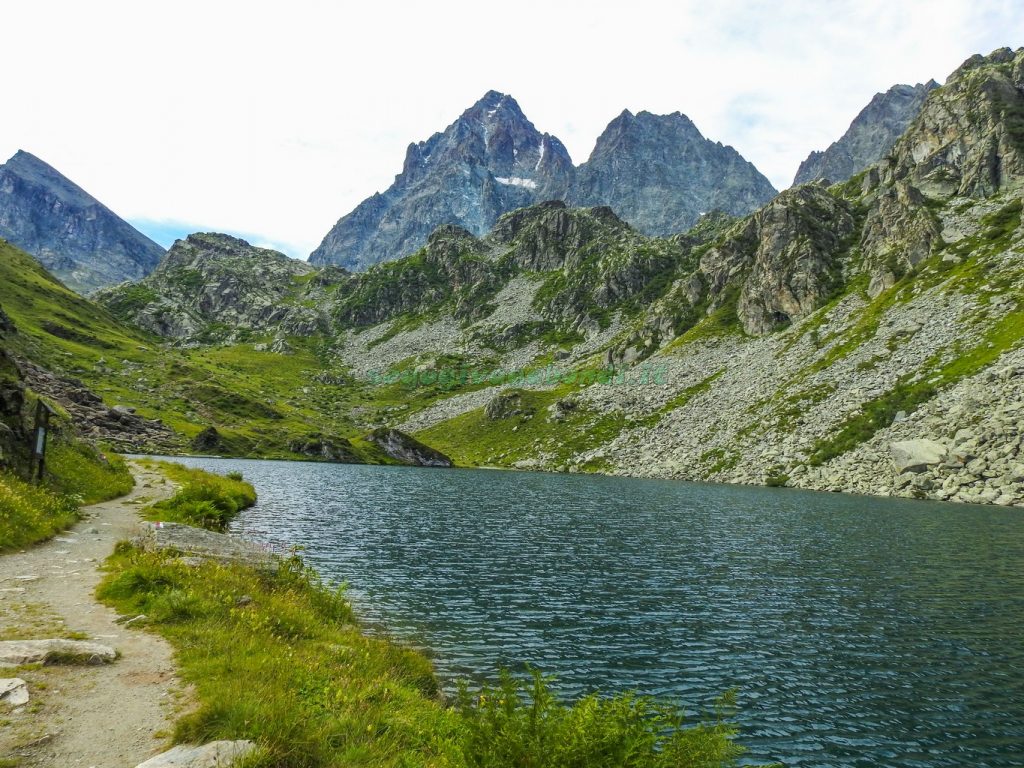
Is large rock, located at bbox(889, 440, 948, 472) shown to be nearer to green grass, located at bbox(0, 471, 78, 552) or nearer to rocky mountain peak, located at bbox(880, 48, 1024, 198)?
green grass, located at bbox(0, 471, 78, 552)

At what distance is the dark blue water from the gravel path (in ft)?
29.3

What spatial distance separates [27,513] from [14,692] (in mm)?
19042

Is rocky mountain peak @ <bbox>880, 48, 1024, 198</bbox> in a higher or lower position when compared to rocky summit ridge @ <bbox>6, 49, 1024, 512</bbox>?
higher

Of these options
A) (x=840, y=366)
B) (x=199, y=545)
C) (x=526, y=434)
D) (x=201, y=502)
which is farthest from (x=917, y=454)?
(x=526, y=434)

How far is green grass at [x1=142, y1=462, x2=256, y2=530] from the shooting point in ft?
121

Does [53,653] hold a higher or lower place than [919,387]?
lower

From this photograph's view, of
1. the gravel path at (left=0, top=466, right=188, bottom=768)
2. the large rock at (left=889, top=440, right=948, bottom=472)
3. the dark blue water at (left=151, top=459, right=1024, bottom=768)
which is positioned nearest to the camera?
the gravel path at (left=0, top=466, right=188, bottom=768)

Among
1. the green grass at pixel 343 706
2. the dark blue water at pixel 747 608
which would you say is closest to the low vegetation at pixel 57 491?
the green grass at pixel 343 706

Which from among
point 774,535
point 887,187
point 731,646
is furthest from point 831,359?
point 731,646

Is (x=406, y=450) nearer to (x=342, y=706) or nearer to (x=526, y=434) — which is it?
(x=526, y=434)

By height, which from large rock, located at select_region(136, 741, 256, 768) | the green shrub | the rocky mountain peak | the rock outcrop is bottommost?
the rock outcrop

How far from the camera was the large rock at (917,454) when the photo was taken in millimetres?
74125

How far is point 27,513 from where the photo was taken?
24125 millimetres

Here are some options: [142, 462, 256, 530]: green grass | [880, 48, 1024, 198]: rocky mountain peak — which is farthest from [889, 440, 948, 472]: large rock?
[880, 48, 1024, 198]: rocky mountain peak
